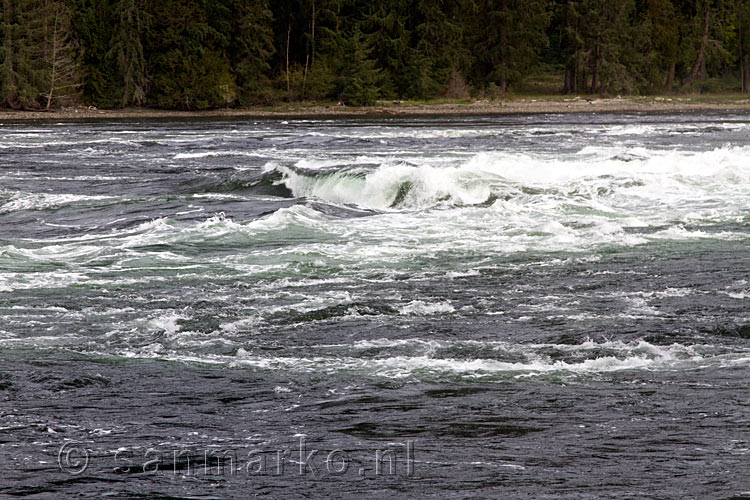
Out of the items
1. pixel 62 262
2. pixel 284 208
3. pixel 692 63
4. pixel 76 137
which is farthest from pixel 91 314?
pixel 692 63

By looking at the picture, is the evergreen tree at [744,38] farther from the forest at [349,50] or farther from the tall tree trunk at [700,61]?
the tall tree trunk at [700,61]

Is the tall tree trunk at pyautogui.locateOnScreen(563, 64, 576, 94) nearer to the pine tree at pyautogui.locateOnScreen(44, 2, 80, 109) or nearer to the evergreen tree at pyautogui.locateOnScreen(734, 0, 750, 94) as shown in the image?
the evergreen tree at pyautogui.locateOnScreen(734, 0, 750, 94)

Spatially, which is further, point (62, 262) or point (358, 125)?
point (358, 125)

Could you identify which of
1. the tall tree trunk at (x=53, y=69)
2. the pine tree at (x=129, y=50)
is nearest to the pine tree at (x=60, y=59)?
the tall tree trunk at (x=53, y=69)

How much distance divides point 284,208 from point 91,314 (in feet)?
29.2

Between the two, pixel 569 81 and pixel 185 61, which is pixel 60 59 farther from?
pixel 569 81

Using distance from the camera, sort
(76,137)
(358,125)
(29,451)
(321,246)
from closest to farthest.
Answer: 1. (29,451)
2. (321,246)
3. (76,137)
4. (358,125)

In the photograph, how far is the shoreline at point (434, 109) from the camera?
64250mm

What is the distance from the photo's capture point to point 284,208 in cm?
1948

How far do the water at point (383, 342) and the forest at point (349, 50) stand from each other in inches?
1840

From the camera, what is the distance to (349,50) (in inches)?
2837

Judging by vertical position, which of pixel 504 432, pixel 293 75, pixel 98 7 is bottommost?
pixel 504 432

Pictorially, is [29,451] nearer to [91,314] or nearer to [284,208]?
[91,314]

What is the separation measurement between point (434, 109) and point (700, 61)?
1063 inches
